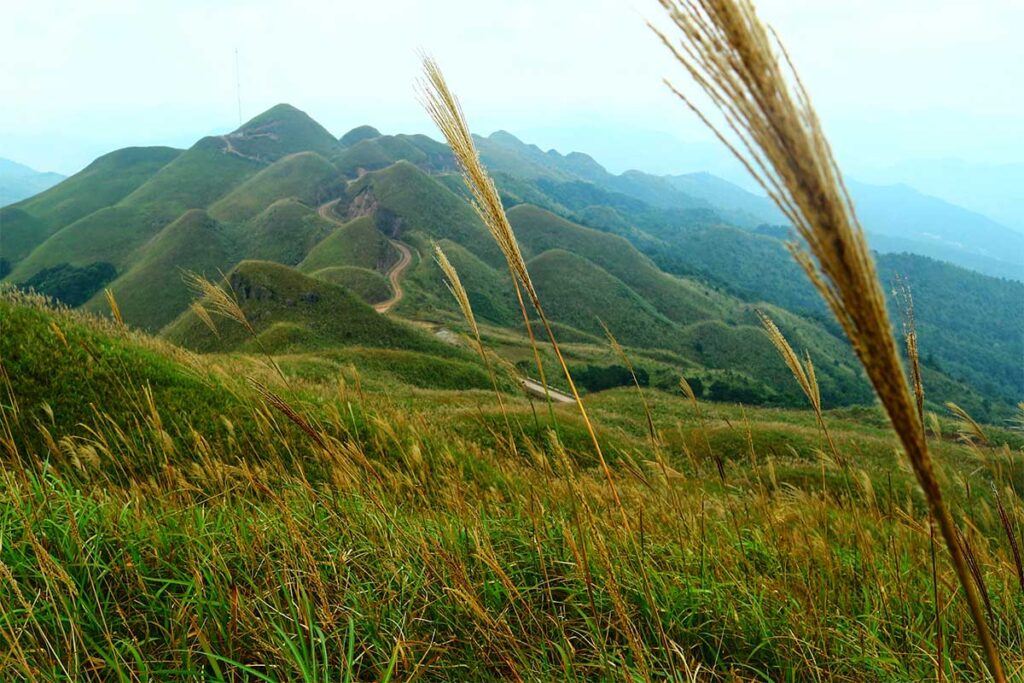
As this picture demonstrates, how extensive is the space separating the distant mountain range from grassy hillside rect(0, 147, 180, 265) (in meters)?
0.66

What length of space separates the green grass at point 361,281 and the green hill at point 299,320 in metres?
19.1

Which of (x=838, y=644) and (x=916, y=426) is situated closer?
(x=916, y=426)

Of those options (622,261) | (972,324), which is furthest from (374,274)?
(972,324)

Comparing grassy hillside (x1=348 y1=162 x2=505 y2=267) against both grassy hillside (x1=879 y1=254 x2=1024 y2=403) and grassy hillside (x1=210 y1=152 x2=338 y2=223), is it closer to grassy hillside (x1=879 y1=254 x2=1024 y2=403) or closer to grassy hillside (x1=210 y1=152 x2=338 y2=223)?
grassy hillside (x1=210 y1=152 x2=338 y2=223)

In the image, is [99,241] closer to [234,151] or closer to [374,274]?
[234,151]

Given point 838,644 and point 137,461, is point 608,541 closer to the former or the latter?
point 838,644

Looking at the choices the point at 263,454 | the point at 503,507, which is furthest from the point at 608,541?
the point at 263,454

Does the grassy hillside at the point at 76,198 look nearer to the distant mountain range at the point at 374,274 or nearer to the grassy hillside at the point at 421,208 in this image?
the distant mountain range at the point at 374,274

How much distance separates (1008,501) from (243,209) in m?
155

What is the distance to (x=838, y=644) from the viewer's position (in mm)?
2389

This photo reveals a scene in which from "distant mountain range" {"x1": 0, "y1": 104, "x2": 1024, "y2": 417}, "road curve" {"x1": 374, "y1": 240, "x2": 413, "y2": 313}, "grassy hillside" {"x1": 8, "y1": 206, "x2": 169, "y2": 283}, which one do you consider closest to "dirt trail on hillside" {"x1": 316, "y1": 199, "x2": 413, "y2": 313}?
"road curve" {"x1": 374, "y1": 240, "x2": 413, "y2": 313}

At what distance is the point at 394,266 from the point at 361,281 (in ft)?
63.4

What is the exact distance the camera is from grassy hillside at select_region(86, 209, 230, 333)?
87750mm

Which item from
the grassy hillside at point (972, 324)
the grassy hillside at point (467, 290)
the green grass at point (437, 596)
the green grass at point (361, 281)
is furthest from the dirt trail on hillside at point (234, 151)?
the green grass at point (437, 596)
